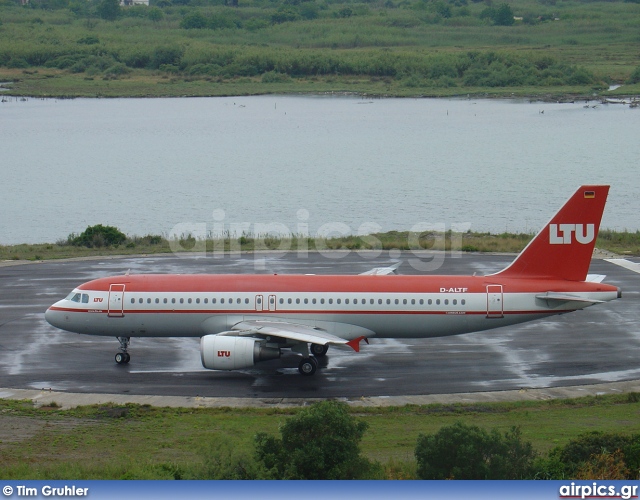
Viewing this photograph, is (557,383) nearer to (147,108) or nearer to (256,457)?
(256,457)

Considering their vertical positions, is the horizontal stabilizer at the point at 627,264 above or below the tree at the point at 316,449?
below

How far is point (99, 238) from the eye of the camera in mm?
69312

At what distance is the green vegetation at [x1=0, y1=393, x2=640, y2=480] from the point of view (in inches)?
933

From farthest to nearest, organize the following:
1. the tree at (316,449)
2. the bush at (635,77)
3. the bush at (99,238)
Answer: the bush at (635,77), the bush at (99,238), the tree at (316,449)

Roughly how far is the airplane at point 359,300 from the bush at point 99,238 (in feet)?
99.7

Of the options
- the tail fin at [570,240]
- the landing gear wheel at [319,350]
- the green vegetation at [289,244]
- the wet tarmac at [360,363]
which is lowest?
the wet tarmac at [360,363]

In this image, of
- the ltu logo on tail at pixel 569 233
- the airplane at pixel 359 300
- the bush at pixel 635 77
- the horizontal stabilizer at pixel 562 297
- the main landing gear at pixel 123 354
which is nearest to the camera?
the horizontal stabilizer at pixel 562 297

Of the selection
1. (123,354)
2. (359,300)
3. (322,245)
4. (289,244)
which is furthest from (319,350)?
(289,244)

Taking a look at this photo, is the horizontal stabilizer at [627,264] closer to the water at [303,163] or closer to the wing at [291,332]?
the wing at [291,332]

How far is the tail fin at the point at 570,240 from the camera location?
37344mm

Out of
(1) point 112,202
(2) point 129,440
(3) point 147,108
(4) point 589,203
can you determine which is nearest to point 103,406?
(2) point 129,440

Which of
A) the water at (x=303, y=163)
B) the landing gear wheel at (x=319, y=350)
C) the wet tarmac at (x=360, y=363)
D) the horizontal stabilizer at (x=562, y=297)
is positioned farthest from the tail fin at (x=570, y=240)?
the water at (x=303, y=163)

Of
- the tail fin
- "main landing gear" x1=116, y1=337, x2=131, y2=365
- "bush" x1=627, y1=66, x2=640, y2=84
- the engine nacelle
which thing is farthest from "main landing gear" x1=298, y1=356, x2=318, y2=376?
"bush" x1=627, y1=66, x2=640, y2=84

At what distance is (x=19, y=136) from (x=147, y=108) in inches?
1394
